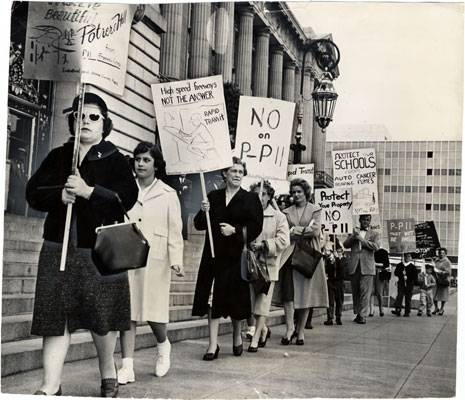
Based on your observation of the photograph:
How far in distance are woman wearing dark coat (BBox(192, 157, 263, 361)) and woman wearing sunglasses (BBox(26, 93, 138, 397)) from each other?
1.09m

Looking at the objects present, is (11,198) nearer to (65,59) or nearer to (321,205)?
(65,59)

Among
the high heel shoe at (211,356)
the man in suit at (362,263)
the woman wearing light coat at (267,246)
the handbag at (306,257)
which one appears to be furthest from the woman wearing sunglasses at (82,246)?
the man in suit at (362,263)

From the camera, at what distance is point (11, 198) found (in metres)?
6.93

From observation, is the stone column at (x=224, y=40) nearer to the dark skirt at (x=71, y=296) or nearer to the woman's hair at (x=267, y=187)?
the woman's hair at (x=267, y=187)

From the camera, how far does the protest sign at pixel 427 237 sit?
7.68 metres

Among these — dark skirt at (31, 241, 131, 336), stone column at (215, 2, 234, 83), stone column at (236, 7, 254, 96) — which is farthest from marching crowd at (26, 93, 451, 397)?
Answer: stone column at (215, 2, 234, 83)

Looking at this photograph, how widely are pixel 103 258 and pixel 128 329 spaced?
688 millimetres

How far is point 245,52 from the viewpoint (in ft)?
26.8

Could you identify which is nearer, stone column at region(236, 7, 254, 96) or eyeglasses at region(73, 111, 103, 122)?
eyeglasses at region(73, 111, 103, 122)

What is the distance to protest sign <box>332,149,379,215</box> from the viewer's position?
26.5 feet

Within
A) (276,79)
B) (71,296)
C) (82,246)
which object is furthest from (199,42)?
(71,296)

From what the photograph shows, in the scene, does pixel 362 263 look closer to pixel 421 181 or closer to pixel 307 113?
pixel 421 181

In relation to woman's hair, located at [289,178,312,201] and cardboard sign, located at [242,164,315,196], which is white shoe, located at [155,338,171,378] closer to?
cardboard sign, located at [242,164,315,196]

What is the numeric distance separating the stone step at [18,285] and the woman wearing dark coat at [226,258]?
5.11 feet
